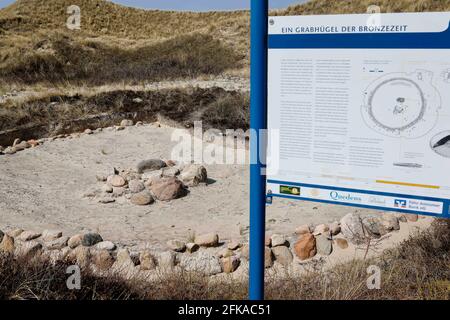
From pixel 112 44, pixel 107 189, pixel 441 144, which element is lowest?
pixel 107 189

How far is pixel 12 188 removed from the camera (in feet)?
21.3

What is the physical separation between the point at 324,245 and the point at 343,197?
6.85ft

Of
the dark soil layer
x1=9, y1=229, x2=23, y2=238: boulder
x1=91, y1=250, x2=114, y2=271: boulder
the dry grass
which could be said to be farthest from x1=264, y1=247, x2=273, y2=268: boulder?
the dark soil layer

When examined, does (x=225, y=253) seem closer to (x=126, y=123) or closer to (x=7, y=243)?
(x=7, y=243)

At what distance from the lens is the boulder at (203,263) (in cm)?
413

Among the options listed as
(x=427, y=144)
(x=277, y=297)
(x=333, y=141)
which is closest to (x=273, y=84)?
(x=333, y=141)

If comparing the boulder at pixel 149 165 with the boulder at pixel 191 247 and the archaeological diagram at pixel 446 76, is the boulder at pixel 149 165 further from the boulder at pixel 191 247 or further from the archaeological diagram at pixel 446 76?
the archaeological diagram at pixel 446 76

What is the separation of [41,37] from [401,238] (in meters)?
19.9

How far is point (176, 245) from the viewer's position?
4652mm

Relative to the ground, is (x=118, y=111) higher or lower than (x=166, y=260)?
higher

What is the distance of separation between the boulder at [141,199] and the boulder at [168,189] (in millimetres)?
122

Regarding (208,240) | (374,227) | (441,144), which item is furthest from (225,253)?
(441,144)

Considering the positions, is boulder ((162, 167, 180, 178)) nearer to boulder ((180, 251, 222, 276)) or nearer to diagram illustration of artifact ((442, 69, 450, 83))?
boulder ((180, 251, 222, 276))

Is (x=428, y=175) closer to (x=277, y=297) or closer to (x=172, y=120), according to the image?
(x=277, y=297)
